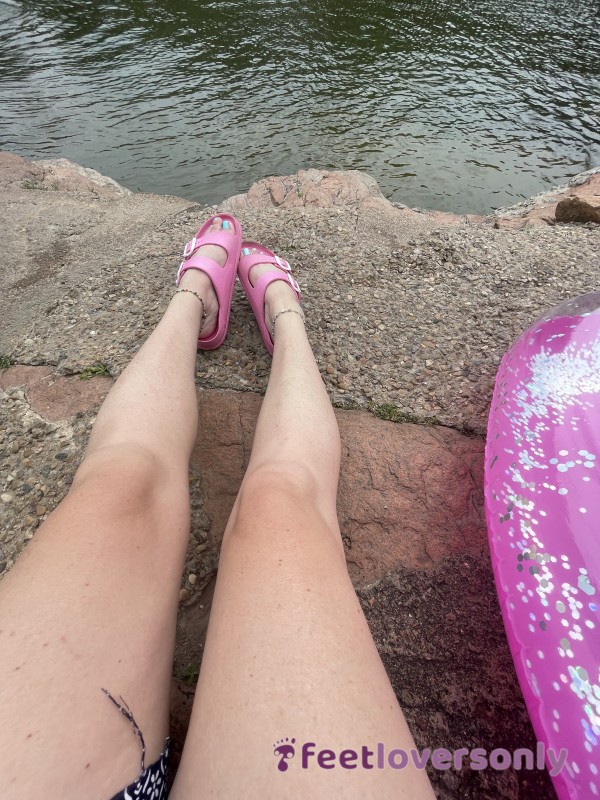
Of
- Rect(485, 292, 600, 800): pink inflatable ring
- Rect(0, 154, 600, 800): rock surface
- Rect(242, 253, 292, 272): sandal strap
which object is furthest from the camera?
Rect(242, 253, 292, 272): sandal strap

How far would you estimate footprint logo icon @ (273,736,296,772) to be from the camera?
678 mm

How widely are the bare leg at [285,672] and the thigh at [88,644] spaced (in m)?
0.10

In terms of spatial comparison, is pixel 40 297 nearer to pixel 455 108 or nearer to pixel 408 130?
pixel 408 130

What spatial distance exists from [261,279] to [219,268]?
176 mm

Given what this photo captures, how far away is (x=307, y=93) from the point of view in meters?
6.76

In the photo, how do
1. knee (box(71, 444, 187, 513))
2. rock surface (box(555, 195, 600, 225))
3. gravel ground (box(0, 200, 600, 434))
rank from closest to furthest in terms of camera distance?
knee (box(71, 444, 187, 513)) < gravel ground (box(0, 200, 600, 434)) < rock surface (box(555, 195, 600, 225))

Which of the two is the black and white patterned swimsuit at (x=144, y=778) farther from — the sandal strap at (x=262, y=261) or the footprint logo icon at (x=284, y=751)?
the sandal strap at (x=262, y=261)

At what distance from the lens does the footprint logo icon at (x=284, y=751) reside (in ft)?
2.23

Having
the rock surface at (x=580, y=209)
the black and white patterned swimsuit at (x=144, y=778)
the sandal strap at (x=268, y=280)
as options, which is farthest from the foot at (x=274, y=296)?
the rock surface at (x=580, y=209)

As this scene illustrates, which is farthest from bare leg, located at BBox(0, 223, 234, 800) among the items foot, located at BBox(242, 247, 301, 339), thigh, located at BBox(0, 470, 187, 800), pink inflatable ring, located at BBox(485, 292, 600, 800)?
foot, located at BBox(242, 247, 301, 339)

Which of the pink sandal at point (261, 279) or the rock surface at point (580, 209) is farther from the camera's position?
the rock surface at point (580, 209)

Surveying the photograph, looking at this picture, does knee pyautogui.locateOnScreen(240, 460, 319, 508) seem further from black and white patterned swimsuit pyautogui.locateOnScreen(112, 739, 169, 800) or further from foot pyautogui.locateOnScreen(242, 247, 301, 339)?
foot pyautogui.locateOnScreen(242, 247, 301, 339)

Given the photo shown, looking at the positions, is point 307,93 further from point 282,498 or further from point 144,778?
point 144,778

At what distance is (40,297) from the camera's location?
2.32 metres
